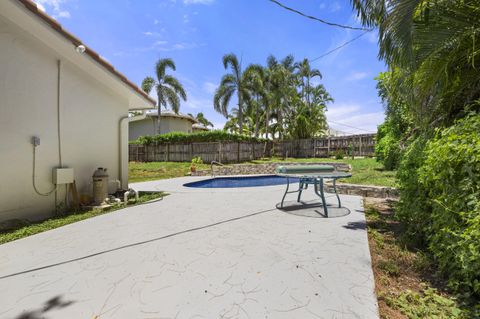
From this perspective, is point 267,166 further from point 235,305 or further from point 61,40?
point 235,305

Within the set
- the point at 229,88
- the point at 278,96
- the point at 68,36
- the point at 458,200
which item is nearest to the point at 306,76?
the point at 278,96

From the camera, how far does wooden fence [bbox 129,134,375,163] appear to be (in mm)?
20203

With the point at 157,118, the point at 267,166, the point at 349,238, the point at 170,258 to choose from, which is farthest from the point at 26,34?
the point at 157,118

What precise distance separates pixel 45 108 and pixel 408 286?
686cm

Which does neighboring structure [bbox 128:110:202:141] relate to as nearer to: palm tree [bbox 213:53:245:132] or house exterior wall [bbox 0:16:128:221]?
palm tree [bbox 213:53:245:132]

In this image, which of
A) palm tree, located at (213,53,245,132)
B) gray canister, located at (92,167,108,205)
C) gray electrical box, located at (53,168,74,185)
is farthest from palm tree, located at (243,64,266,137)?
gray electrical box, located at (53,168,74,185)

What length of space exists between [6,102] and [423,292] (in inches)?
267

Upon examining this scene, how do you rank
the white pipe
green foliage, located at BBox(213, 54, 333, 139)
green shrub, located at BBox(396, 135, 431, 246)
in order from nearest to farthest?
green shrub, located at BBox(396, 135, 431, 246) < the white pipe < green foliage, located at BBox(213, 54, 333, 139)

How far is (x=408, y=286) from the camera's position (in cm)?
241

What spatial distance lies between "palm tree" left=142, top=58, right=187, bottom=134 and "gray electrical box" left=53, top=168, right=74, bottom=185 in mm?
20107

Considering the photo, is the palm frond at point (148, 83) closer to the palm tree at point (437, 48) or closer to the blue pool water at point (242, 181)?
the blue pool water at point (242, 181)

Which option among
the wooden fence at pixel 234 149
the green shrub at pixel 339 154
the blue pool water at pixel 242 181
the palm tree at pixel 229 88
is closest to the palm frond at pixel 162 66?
the palm tree at pixel 229 88

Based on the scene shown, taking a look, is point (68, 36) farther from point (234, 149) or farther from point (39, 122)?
point (234, 149)

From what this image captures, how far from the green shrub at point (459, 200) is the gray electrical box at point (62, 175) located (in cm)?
656
